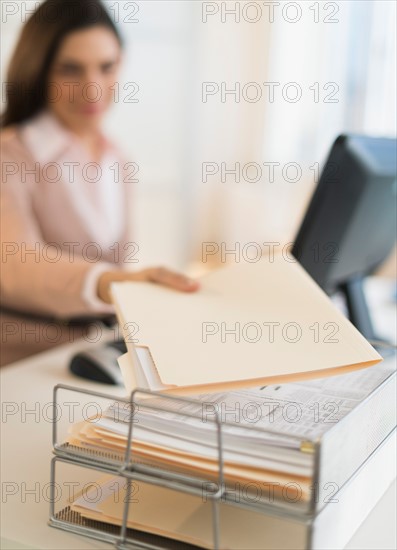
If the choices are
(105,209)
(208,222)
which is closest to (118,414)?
(105,209)

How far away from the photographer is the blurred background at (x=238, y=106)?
12.5 ft

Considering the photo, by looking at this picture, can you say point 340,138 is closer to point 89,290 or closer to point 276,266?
point 276,266

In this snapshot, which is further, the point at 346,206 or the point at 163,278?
the point at 346,206

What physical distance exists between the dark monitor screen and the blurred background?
94.8 inches

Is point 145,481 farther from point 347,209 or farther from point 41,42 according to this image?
point 41,42

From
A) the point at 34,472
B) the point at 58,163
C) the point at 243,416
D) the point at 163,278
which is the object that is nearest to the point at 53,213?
the point at 58,163

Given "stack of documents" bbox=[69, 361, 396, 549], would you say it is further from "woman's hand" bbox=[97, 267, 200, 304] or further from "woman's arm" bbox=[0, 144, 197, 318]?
"woman's arm" bbox=[0, 144, 197, 318]

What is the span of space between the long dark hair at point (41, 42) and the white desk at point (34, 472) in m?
0.82

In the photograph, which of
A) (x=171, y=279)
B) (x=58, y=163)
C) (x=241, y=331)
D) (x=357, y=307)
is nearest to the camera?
(x=241, y=331)

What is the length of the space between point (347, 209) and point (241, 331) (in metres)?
0.46

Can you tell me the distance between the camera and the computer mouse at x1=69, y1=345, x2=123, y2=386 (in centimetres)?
119

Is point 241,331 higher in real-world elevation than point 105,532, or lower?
higher

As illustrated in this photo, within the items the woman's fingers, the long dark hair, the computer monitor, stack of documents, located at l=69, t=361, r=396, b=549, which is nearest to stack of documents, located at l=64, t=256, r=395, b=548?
stack of documents, located at l=69, t=361, r=396, b=549

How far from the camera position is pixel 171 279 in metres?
1.05
